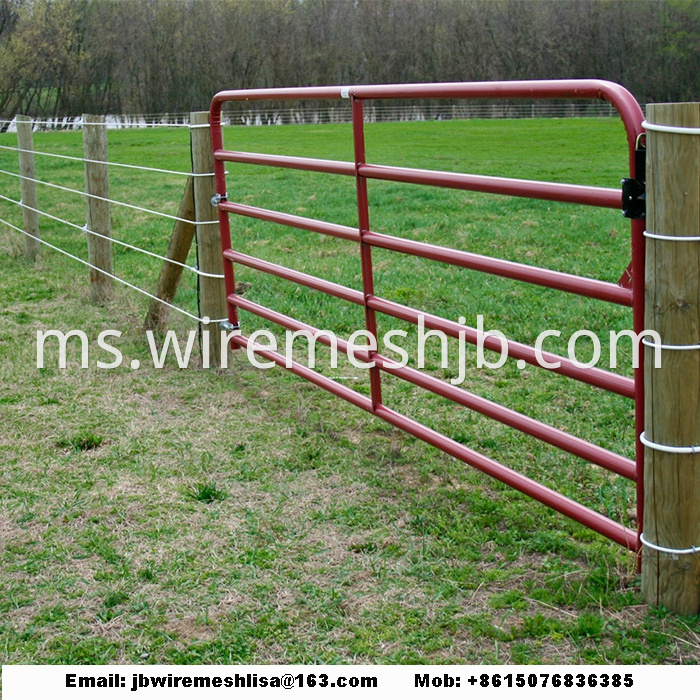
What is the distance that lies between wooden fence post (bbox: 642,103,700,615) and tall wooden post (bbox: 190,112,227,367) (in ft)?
10.1

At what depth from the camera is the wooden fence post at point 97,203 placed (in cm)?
663

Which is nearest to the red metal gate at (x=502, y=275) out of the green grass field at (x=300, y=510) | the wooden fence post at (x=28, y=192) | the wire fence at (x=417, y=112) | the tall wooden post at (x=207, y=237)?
the green grass field at (x=300, y=510)

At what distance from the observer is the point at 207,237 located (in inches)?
205

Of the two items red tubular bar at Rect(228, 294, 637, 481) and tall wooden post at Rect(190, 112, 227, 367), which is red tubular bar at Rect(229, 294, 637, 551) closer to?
red tubular bar at Rect(228, 294, 637, 481)

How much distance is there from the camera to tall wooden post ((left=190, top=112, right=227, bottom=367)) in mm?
5109

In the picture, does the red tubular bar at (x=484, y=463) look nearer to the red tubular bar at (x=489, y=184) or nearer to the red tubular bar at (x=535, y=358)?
the red tubular bar at (x=535, y=358)

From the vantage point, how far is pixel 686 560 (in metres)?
2.68

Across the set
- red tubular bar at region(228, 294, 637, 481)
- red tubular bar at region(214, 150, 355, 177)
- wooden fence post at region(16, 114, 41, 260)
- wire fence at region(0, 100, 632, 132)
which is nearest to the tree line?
wire fence at region(0, 100, 632, 132)

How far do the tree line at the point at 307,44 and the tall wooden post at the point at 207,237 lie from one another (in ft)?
142

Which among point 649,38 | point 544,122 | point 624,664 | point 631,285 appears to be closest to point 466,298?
point 631,285

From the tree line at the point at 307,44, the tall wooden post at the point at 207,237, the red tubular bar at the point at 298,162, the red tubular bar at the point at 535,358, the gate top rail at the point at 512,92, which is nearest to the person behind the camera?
the gate top rail at the point at 512,92

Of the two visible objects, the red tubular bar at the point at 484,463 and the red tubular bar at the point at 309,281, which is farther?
the red tubular bar at the point at 309,281

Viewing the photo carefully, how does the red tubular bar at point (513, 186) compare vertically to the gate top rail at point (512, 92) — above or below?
below

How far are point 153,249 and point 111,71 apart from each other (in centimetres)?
4294
